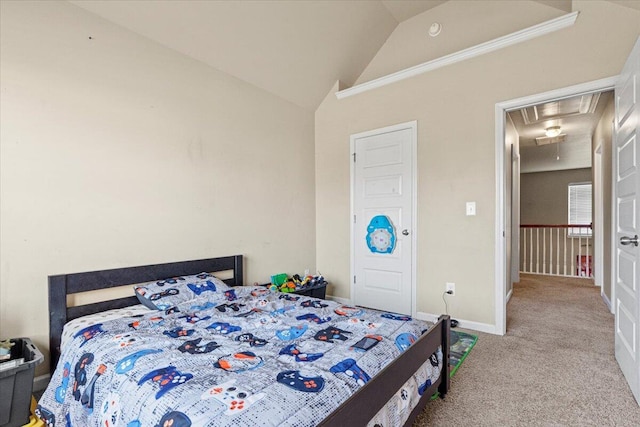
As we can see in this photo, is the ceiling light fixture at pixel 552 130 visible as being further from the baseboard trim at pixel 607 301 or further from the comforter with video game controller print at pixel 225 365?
the comforter with video game controller print at pixel 225 365

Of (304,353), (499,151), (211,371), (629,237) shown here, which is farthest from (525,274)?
(211,371)

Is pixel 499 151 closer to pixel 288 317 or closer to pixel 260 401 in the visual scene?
pixel 288 317

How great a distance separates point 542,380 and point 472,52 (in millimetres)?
2701

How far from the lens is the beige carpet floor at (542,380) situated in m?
1.71

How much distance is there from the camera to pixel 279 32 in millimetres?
3012

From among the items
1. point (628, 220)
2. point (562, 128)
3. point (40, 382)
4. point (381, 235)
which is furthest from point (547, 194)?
point (40, 382)

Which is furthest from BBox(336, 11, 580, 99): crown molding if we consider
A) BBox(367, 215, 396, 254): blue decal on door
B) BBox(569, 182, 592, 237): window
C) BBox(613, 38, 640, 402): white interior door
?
BBox(569, 182, 592, 237): window

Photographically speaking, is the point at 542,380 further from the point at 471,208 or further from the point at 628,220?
the point at 471,208

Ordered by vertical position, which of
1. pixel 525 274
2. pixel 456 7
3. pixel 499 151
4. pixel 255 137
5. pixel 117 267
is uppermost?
pixel 456 7

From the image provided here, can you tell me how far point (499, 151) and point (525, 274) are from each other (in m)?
4.13

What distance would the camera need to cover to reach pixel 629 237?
194cm

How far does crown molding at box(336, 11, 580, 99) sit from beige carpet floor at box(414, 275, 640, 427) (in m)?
2.53

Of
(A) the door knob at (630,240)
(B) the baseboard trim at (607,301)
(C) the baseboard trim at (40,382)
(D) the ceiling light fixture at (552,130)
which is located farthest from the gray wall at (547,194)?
(C) the baseboard trim at (40,382)

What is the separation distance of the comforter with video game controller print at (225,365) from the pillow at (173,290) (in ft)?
0.38
